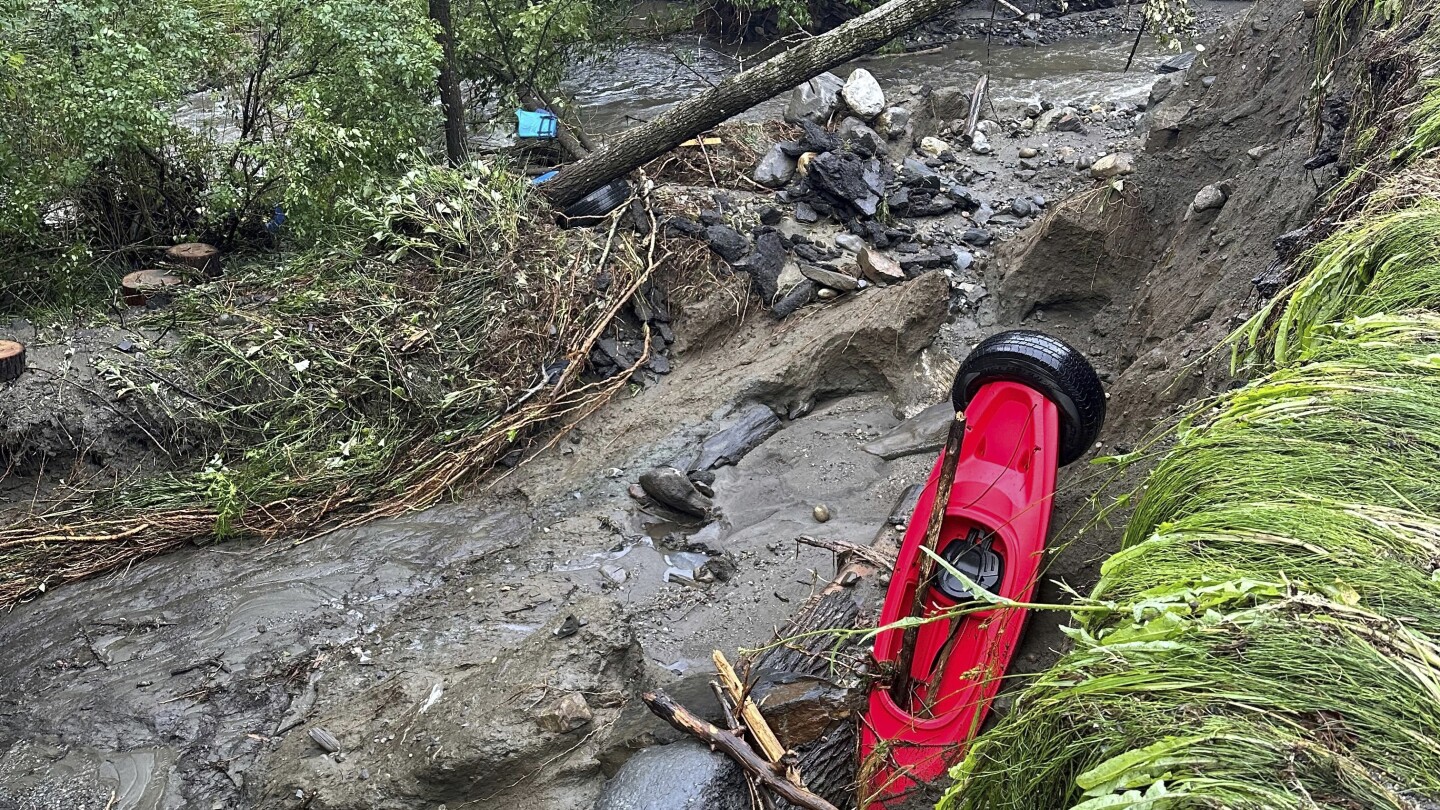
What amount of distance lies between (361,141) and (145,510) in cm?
319

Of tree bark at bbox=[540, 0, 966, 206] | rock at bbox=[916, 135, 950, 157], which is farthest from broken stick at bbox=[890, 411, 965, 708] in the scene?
rock at bbox=[916, 135, 950, 157]

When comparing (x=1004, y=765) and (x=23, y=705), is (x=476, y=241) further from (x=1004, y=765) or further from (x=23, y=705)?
(x=1004, y=765)

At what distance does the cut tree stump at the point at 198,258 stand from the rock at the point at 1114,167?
22.9 feet

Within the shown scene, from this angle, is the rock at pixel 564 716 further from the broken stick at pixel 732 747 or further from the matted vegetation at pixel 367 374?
→ the matted vegetation at pixel 367 374

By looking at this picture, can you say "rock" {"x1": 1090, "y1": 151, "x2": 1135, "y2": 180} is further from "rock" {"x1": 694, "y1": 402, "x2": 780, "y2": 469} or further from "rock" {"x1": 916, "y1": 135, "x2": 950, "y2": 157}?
→ "rock" {"x1": 694, "y1": 402, "x2": 780, "y2": 469}

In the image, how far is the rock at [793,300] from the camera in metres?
7.08

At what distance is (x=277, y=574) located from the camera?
5.50m

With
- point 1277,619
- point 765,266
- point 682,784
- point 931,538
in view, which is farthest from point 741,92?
point 1277,619

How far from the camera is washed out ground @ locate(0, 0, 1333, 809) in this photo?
13.1 ft

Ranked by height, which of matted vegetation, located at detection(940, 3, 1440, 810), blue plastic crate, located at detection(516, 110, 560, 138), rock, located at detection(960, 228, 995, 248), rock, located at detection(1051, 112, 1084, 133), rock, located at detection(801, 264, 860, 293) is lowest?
rock, located at detection(801, 264, 860, 293)

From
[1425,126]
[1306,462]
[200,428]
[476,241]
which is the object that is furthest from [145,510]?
[1425,126]

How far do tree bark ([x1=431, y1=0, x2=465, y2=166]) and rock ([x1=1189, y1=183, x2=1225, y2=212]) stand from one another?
592 cm

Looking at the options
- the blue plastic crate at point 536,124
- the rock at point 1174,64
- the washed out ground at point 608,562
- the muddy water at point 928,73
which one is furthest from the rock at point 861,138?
the rock at point 1174,64

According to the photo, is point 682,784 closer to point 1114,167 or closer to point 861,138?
point 1114,167
